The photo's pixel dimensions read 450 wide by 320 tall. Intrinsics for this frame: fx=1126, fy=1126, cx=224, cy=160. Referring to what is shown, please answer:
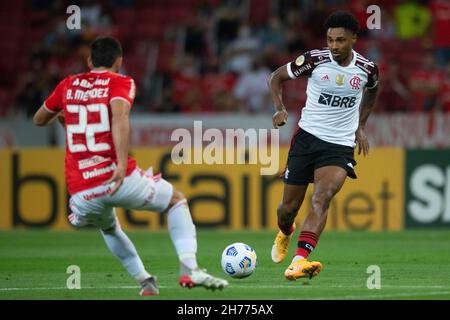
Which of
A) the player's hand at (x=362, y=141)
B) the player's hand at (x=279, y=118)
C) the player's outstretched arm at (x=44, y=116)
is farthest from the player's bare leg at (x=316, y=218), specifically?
the player's outstretched arm at (x=44, y=116)

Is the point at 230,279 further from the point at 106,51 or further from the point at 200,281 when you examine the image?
the point at 106,51

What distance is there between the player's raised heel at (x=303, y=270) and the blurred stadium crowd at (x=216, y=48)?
10.4 meters

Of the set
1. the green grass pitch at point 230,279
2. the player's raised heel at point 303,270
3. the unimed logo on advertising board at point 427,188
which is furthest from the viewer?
the unimed logo on advertising board at point 427,188

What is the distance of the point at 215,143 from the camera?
64.0 feet

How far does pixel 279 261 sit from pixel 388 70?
940cm

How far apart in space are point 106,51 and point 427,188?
10758 mm

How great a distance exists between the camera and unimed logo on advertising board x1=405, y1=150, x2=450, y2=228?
18.5 meters

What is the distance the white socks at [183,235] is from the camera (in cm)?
880

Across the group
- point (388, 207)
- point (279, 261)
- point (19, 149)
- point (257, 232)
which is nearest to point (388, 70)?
point (388, 207)

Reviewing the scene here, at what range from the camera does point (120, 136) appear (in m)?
8.63

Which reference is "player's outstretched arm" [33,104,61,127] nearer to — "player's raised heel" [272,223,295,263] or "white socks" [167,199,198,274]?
"white socks" [167,199,198,274]

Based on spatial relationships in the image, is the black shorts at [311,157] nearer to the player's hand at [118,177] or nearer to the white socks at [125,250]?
the white socks at [125,250]

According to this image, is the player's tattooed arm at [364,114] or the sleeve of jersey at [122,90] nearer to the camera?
the sleeve of jersey at [122,90]
